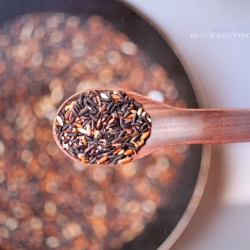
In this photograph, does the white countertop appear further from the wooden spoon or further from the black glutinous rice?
the black glutinous rice

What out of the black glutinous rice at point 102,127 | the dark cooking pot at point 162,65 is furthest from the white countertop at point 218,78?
the black glutinous rice at point 102,127

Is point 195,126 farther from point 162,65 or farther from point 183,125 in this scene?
point 162,65

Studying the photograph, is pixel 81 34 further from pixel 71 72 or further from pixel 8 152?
pixel 8 152

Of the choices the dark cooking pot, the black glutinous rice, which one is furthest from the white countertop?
the black glutinous rice

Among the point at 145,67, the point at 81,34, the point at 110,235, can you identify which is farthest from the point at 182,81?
the point at 110,235

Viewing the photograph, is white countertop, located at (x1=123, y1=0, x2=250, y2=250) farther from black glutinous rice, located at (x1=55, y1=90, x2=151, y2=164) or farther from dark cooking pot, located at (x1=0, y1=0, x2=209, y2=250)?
black glutinous rice, located at (x1=55, y1=90, x2=151, y2=164)

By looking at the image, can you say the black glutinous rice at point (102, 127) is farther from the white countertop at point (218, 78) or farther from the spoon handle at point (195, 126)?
the white countertop at point (218, 78)
